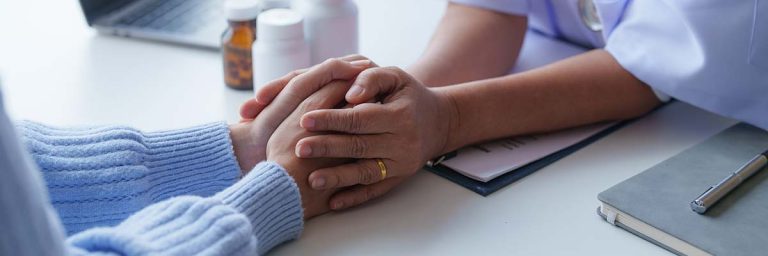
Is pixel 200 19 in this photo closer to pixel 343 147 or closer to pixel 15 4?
pixel 15 4

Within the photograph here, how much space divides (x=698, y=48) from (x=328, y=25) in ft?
1.30

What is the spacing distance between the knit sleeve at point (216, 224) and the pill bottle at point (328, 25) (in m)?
0.29

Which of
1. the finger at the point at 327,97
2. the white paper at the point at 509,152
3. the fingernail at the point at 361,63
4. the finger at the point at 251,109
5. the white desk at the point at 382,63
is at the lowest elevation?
the white desk at the point at 382,63

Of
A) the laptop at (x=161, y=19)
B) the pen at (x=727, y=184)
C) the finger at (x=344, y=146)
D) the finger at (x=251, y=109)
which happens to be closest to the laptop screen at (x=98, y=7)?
the laptop at (x=161, y=19)

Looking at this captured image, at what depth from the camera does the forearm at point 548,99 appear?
34.3 inches

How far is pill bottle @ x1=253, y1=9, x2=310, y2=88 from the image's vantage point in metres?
0.93

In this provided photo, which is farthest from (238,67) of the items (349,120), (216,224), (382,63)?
(216,224)

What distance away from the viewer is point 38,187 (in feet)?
1.63

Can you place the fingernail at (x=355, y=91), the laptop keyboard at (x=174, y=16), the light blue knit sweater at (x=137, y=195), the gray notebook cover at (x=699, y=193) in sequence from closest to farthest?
the light blue knit sweater at (x=137, y=195) → the gray notebook cover at (x=699, y=193) → the fingernail at (x=355, y=91) → the laptop keyboard at (x=174, y=16)

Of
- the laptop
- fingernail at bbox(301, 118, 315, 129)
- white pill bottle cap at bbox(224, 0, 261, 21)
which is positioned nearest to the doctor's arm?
fingernail at bbox(301, 118, 315, 129)

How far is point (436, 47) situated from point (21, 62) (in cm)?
52

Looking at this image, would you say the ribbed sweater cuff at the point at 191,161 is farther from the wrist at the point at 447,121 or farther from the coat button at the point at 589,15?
the coat button at the point at 589,15

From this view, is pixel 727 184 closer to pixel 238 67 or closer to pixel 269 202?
pixel 269 202

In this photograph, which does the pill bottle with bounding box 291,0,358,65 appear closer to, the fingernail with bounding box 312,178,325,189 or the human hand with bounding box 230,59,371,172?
the human hand with bounding box 230,59,371,172
